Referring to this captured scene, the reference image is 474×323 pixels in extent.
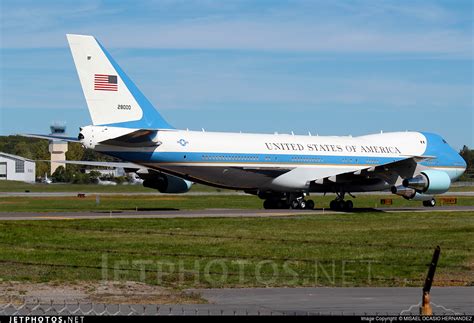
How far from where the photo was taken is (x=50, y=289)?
59.3 ft

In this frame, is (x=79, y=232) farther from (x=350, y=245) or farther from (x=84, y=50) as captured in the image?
(x=84, y=50)

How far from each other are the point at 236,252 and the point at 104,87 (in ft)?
70.7

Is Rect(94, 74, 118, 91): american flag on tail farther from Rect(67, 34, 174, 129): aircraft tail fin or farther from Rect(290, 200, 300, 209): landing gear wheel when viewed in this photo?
Rect(290, 200, 300, 209): landing gear wheel

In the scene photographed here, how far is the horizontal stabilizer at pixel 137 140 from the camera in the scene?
44969 mm

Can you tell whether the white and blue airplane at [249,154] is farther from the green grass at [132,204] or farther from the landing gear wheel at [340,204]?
the green grass at [132,204]

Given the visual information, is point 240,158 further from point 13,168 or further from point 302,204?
point 13,168

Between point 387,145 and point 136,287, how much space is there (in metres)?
42.1

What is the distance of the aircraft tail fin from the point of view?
4462cm

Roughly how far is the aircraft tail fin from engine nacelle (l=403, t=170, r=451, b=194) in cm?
1489

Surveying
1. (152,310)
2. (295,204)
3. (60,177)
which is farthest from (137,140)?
(60,177)

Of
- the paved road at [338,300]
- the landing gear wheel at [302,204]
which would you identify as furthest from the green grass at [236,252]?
the landing gear wheel at [302,204]

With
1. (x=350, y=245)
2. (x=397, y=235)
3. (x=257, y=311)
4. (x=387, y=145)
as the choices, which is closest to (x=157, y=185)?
(x=387, y=145)

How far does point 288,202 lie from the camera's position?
179 ft

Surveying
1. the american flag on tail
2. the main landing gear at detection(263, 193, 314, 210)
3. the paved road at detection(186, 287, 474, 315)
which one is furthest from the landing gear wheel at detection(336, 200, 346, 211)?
the paved road at detection(186, 287, 474, 315)
